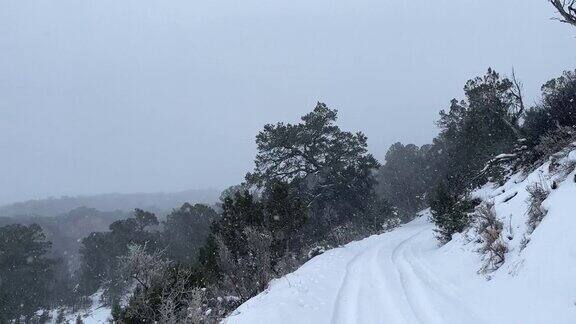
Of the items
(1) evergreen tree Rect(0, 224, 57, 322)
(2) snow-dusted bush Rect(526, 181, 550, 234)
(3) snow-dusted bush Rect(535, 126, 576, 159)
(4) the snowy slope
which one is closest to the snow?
(1) evergreen tree Rect(0, 224, 57, 322)

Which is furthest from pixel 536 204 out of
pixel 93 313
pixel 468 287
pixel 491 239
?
pixel 93 313

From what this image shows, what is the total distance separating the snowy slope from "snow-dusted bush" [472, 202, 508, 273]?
19 cm

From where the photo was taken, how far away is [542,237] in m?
7.60

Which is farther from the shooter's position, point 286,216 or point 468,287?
point 286,216

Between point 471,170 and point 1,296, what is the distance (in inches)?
1669

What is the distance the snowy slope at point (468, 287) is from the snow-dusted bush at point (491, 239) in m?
0.19

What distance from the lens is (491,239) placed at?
972 centimetres

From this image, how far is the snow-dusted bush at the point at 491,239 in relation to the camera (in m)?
9.03

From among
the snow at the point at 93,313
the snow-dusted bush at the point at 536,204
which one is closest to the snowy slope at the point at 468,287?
the snow-dusted bush at the point at 536,204

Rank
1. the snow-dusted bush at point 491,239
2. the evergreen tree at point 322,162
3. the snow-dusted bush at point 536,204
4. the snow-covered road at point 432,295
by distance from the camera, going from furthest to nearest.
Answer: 1. the evergreen tree at point 322,162
2. the snow-dusted bush at point 491,239
3. the snow-dusted bush at point 536,204
4. the snow-covered road at point 432,295

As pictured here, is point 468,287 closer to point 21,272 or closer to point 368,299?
point 368,299

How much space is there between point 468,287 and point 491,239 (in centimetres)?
160

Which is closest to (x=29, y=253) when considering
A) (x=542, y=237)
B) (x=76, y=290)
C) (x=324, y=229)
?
(x=76, y=290)

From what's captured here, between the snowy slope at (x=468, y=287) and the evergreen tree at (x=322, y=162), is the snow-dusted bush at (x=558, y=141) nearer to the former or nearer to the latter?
the snowy slope at (x=468, y=287)
